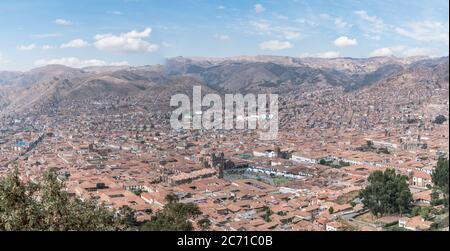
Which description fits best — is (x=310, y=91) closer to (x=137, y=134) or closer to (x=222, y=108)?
(x=222, y=108)

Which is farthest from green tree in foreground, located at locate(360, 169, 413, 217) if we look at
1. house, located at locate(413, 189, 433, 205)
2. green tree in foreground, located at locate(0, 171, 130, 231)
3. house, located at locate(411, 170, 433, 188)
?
green tree in foreground, located at locate(0, 171, 130, 231)

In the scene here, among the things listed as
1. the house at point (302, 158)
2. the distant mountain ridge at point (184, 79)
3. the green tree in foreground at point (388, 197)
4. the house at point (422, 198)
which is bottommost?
the house at point (302, 158)

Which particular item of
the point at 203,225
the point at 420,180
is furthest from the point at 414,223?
the point at 420,180

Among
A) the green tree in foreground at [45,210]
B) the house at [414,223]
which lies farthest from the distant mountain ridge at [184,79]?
the green tree in foreground at [45,210]

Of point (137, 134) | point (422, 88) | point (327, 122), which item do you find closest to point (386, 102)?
point (422, 88)

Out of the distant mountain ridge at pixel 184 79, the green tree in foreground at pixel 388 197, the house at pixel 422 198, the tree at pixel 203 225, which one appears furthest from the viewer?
the distant mountain ridge at pixel 184 79

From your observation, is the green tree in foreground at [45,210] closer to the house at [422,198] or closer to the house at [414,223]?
the house at [414,223]

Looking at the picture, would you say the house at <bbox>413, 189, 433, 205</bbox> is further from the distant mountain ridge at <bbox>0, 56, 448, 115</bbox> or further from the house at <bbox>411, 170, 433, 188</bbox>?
the distant mountain ridge at <bbox>0, 56, 448, 115</bbox>
